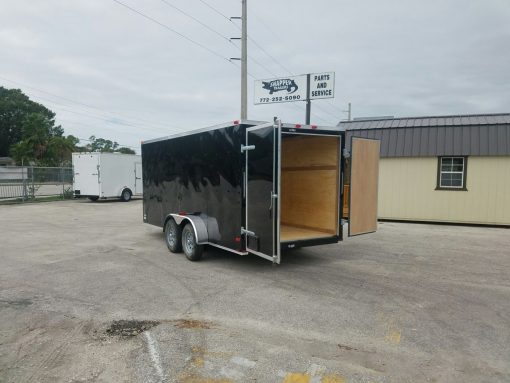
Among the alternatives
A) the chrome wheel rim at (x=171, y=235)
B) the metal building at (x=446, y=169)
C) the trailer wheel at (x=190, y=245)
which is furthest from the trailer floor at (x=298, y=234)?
the metal building at (x=446, y=169)

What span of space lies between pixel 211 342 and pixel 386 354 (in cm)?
181

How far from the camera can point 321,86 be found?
61.6 feet

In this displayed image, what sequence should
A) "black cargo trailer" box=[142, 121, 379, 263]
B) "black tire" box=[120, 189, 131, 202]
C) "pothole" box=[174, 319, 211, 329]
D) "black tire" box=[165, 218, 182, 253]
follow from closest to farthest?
"pothole" box=[174, 319, 211, 329]
"black cargo trailer" box=[142, 121, 379, 263]
"black tire" box=[165, 218, 182, 253]
"black tire" box=[120, 189, 131, 202]

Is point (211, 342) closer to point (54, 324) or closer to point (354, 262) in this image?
point (54, 324)

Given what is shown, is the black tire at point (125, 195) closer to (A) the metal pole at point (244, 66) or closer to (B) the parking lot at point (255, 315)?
(A) the metal pole at point (244, 66)

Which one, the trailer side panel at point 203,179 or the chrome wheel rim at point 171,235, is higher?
the trailer side panel at point 203,179

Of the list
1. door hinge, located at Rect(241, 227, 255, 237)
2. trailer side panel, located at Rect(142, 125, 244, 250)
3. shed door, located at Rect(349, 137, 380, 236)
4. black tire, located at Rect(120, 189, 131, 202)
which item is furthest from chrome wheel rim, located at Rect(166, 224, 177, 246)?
black tire, located at Rect(120, 189, 131, 202)

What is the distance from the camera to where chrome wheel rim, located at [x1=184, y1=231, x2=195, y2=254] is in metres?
7.76

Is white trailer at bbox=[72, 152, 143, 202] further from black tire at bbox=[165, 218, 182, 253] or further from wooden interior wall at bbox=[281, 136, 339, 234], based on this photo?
wooden interior wall at bbox=[281, 136, 339, 234]

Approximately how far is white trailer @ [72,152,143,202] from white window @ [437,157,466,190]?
54.1 ft

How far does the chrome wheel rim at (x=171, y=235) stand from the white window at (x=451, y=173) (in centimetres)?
994

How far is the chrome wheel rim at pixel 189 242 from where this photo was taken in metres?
7.76

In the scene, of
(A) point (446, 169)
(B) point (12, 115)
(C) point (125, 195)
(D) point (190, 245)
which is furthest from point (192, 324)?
(B) point (12, 115)

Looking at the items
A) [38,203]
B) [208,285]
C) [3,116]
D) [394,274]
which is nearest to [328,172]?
[394,274]
